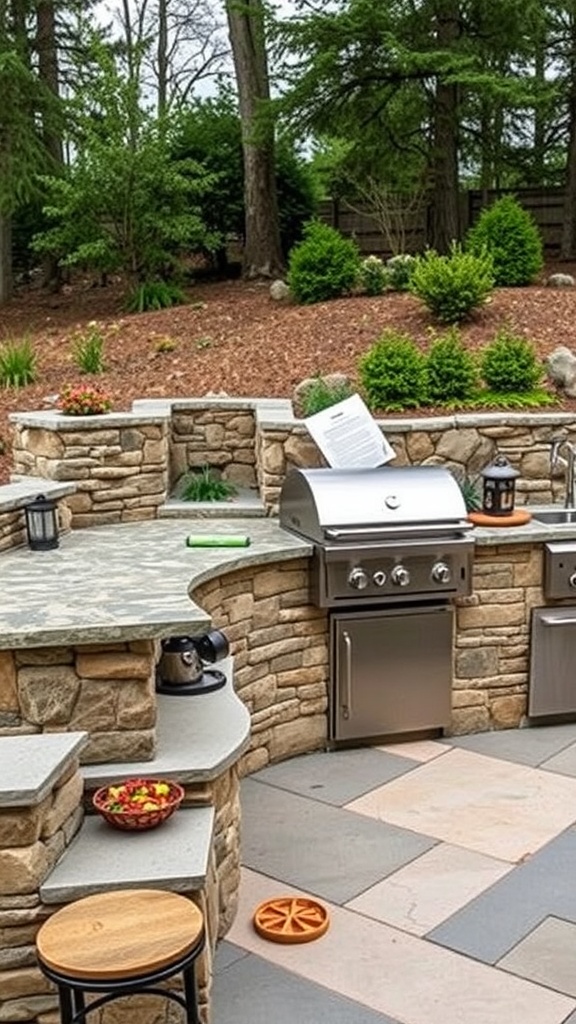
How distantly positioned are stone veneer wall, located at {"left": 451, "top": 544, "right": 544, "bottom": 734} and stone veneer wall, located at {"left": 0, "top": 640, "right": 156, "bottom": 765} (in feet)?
6.62

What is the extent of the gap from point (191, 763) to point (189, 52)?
635 inches

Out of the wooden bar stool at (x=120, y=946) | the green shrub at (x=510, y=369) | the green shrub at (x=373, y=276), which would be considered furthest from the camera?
the green shrub at (x=373, y=276)

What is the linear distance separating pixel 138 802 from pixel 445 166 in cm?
714

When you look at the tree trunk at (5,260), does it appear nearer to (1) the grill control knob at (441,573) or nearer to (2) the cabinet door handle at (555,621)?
(1) the grill control knob at (441,573)

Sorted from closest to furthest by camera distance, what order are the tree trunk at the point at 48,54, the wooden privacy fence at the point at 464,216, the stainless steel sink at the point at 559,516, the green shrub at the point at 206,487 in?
the stainless steel sink at the point at 559,516, the green shrub at the point at 206,487, the wooden privacy fence at the point at 464,216, the tree trunk at the point at 48,54

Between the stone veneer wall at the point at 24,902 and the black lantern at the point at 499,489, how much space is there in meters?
2.60

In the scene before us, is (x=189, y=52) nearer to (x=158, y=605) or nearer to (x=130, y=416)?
(x=130, y=416)

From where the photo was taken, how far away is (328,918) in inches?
117

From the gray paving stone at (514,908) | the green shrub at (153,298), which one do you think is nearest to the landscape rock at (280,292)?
the green shrub at (153,298)

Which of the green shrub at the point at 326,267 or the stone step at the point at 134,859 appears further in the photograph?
the green shrub at the point at 326,267

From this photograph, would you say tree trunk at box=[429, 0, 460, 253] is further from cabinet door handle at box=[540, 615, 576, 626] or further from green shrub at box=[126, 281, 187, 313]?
cabinet door handle at box=[540, 615, 576, 626]

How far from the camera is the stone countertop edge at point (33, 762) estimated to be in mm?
2293

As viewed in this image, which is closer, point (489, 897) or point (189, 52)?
point (489, 897)

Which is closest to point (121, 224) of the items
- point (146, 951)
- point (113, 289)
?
point (113, 289)
